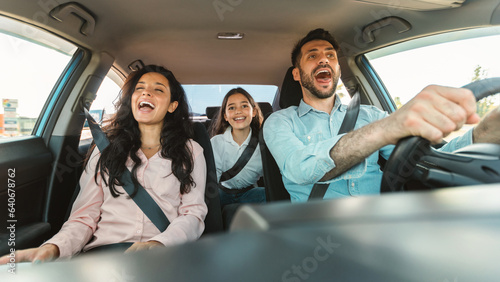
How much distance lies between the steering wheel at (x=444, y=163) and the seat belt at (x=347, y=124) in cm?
62

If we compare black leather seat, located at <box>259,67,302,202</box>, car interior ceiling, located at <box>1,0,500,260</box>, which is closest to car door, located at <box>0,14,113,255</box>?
car interior ceiling, located at <box>1,0,500,260</box>

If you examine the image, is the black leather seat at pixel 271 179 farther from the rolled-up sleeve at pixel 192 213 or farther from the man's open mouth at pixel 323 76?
the man's open mouth at pixel 323 76

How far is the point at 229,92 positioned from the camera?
116 inches

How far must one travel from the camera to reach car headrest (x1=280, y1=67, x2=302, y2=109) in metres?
1.93

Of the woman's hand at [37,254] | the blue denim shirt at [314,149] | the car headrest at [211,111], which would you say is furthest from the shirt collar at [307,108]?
the car headrest at [211,111]

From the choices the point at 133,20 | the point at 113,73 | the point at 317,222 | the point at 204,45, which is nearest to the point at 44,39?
the point at 133,20

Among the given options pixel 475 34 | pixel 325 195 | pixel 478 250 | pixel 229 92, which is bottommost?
pixel 325 195

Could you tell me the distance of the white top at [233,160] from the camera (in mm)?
2365

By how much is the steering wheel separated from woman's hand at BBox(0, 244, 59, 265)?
1.14 meters

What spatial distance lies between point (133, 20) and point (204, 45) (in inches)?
22.6

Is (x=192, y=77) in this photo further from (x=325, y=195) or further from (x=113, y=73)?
(x=325, y=195)

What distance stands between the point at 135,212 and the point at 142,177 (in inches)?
6.5

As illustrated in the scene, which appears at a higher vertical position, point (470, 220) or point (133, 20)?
point (133, 20)

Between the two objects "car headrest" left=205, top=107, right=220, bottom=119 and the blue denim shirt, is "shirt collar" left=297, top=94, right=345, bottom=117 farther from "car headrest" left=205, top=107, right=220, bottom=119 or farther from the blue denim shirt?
"car headrest" left=205, top=107, right=220, bottom=119
